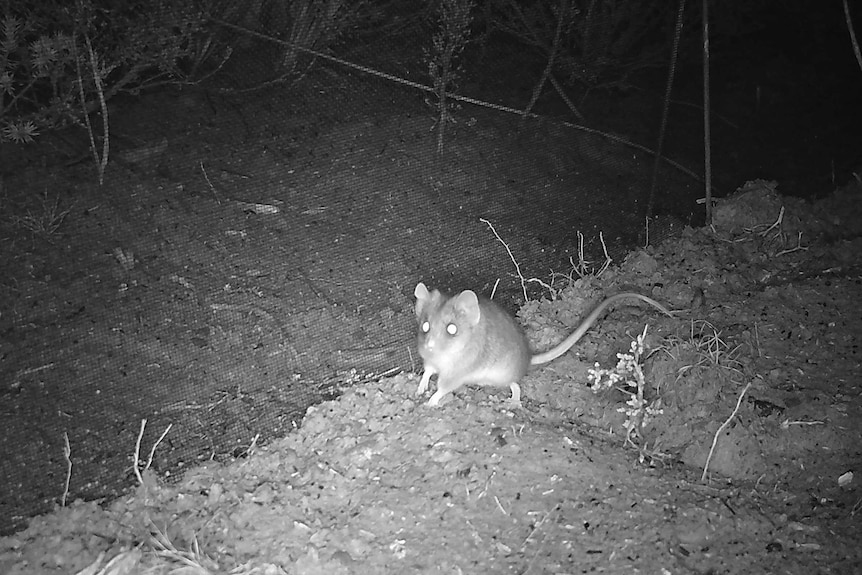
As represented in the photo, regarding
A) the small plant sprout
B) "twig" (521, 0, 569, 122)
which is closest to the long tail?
the small plant sprout

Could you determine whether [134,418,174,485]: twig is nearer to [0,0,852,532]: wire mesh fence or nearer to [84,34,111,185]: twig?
[0,0,852,532]: wire mesh fence

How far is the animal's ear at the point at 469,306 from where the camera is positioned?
10.5ft

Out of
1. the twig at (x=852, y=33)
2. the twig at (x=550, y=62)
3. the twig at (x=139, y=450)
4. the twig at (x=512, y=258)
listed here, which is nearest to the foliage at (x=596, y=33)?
the twig at (x=550, y=62)

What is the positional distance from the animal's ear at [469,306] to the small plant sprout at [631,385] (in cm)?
68

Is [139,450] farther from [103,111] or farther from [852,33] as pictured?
[852,33]

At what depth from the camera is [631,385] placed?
11.7ft

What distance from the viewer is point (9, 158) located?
2.96m

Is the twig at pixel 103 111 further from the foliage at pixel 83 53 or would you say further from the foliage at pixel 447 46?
the foliage at pixel 447 46

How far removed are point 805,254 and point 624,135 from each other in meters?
1.38

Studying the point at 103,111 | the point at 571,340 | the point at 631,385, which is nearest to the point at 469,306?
the point at 571,340

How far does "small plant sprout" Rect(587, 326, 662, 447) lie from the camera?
3.31 meters

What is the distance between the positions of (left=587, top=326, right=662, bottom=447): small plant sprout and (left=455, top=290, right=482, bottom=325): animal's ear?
68cm

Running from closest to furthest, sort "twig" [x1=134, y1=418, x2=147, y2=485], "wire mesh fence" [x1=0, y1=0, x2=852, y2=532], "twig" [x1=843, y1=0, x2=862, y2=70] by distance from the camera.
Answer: "twig" [x1=134, y1=418, x2=147, y2=485]
"wire mesh fence" [x1=0, y1=0, x2=852, y2=532]
"twig" [x1=843, y1=0, x2=862, y2=70]

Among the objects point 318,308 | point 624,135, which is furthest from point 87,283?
point 624,135
